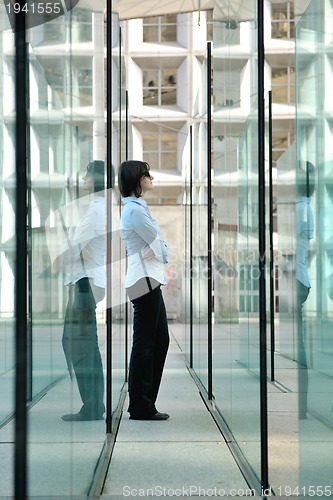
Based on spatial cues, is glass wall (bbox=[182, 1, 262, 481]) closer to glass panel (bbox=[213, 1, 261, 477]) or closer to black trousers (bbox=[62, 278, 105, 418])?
glass panel (bbox=[213, 1, 261, 477])

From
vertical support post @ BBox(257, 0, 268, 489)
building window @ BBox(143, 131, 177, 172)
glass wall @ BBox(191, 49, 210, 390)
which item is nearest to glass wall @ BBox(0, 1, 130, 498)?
vertical support post @ BBox(257, 0, 268, 489)

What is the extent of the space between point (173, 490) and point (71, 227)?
115 centimetres

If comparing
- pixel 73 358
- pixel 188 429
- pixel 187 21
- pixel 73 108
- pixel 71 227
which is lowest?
pixel 188 429

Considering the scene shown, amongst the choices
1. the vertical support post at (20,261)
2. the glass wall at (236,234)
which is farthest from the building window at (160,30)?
the vertical support post at (20,261)

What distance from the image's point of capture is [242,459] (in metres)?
4.00

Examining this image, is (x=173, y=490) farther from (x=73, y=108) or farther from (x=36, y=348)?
(x=73, y=108)

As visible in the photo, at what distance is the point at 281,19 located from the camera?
21766mm

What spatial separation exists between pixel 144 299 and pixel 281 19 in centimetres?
1786

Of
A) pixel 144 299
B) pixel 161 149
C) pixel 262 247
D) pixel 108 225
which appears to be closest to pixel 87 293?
pixel 262 247

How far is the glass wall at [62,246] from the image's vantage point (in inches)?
98.0

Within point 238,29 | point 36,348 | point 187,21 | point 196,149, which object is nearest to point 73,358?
point 36,348

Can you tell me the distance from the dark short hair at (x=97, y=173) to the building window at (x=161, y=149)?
17717mm

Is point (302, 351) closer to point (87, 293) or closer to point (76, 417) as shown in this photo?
point (87, 293)

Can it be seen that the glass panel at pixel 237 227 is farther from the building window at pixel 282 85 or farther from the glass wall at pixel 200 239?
the building window at pixel 282 85
